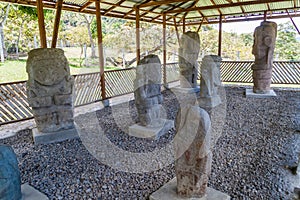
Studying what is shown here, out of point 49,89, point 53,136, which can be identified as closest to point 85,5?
point 49,89

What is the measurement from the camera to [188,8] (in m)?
7.51

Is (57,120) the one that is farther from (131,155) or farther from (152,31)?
(152,31)

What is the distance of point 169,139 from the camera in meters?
3.90

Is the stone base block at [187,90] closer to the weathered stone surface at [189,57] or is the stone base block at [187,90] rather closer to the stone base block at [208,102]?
the weathered stone surface at [189,57]

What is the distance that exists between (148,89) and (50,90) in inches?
65.5

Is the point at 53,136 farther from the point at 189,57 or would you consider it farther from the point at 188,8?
the point at 188,8

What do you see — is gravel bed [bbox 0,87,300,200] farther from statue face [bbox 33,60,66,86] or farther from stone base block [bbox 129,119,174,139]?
statue face [bbox 33,60,66,86]

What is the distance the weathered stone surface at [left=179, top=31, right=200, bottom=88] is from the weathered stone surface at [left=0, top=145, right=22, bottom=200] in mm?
6322

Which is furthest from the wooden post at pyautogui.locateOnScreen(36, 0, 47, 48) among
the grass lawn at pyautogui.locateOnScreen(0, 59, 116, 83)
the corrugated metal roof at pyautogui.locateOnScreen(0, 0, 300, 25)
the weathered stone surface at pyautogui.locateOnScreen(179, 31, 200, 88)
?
the grass lawn at pyautogui.locateOnScreen(0, 59, 116, 83)

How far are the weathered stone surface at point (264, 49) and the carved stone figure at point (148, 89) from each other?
3.83m

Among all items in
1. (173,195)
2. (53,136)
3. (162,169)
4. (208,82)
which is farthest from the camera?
(208,82)

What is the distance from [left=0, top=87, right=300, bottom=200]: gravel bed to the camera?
Answer: 2.48 metres

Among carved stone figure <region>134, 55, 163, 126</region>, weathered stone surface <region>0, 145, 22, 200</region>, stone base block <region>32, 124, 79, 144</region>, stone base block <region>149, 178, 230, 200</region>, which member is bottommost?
stone base block <region>149, 178, 230, 200</region>

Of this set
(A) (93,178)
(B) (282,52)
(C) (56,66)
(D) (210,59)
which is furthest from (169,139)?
(B) (282,52)
